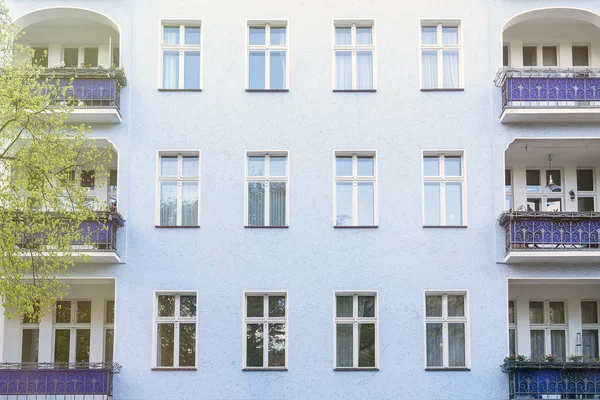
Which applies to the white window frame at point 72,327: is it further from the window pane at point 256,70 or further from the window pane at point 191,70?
the window pane at point 256,70

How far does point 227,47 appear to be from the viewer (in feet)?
79.4

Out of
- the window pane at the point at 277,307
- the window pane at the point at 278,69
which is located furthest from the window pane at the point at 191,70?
the window pane at the point at 277,307

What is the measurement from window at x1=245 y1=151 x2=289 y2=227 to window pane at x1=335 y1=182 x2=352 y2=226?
Answer: 3.65ft

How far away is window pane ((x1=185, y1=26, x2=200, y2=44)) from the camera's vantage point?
24359mm

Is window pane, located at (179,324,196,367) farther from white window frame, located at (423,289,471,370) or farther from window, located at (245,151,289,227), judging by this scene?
white window frame, located at (423,289,471,370)

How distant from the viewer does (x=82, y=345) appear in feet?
79.8

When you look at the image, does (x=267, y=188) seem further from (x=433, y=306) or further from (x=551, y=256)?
(x=551, y=256)

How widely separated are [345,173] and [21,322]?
311 inches

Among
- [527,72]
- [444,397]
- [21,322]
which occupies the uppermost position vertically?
[527,72]

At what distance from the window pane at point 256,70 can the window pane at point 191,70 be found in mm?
1157

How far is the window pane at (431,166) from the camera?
23.9m

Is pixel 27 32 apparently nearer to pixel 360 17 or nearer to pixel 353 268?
pixel 360 17

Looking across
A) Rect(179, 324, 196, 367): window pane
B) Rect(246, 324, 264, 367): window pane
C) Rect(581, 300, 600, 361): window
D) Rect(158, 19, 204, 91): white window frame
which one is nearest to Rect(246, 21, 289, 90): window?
Rect(158, 19, 204, 91): white window frame

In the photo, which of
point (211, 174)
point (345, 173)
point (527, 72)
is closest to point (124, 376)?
point (211, 174)
